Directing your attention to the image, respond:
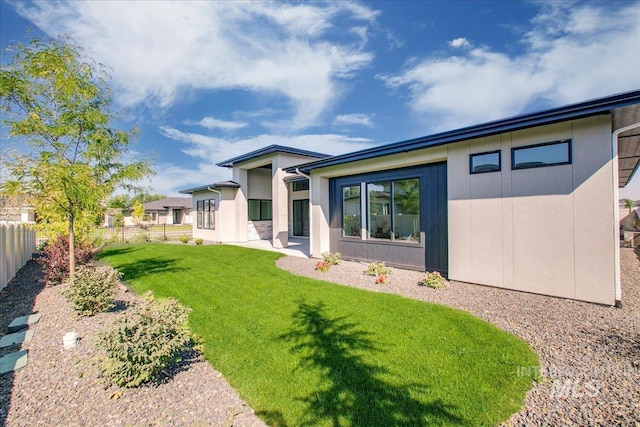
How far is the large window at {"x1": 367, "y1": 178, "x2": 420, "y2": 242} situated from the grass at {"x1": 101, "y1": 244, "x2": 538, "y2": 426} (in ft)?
9.24

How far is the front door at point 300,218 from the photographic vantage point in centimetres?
1809

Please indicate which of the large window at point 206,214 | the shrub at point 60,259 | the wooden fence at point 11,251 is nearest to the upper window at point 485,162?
the shrub at point 60,259

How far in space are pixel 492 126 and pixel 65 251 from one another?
11400 millimetres

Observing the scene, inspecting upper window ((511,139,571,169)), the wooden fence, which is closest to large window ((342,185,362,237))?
upper window ((511,139,571,169))

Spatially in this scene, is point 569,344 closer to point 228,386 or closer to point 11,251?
point 228,386

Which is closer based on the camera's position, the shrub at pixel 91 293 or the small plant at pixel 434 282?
the shrub at pixel 91 293

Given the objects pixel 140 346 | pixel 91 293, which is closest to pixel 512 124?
pixel 140 346

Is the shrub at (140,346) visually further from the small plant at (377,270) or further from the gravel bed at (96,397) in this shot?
the small plant at (377,270)

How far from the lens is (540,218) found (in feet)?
18.4

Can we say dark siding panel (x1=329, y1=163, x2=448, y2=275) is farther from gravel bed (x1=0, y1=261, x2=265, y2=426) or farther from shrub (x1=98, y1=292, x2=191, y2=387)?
shrub (x1=98, y1=292, x2=191, y2=387)

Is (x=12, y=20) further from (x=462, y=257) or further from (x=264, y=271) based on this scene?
(x=462, y=257)

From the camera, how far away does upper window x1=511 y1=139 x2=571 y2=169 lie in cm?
539

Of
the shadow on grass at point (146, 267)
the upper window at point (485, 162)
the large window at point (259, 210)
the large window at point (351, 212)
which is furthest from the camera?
the large window at point (259, 210)

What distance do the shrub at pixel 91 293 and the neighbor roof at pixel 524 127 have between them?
7.01 meters
